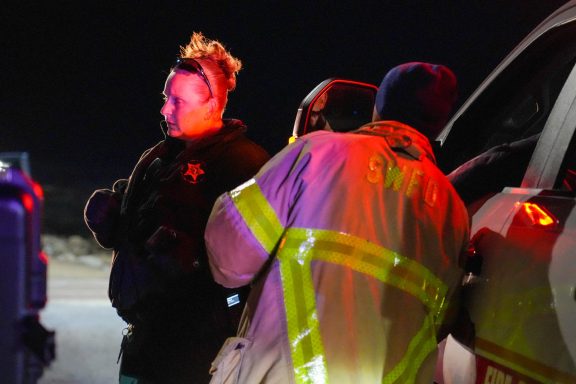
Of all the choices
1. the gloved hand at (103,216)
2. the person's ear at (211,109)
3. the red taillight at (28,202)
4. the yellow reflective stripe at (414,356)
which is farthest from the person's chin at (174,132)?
the red taillight at (28,202)

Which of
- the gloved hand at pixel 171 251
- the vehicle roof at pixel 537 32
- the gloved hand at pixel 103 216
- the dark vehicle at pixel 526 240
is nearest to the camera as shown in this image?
the dark vehicle at pixel 526 240

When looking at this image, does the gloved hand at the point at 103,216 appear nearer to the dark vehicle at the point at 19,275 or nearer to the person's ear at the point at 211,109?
the person's ear at the point at 211,109

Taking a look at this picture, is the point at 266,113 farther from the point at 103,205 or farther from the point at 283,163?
the point at 283,163

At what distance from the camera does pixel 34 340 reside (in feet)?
5.86

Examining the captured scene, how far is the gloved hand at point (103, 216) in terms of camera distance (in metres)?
3.17

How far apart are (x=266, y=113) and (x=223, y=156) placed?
42.1 ft

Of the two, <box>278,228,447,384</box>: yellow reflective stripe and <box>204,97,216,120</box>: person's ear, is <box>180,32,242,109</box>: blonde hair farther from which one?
<box>278,228,447,384</box>: yellow reflective stripe

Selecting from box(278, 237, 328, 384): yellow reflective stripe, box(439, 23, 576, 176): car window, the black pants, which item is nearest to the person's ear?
the black pants

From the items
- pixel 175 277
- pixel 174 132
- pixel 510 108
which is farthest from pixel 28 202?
pixel 510 108

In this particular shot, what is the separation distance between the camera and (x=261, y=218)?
2.13m

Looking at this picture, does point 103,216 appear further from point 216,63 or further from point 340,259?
point 340,259

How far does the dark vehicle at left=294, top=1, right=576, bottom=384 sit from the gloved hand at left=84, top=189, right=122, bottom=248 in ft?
2.40

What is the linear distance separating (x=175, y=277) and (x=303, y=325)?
1016 mm

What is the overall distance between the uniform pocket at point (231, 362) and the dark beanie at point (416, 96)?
71cm
